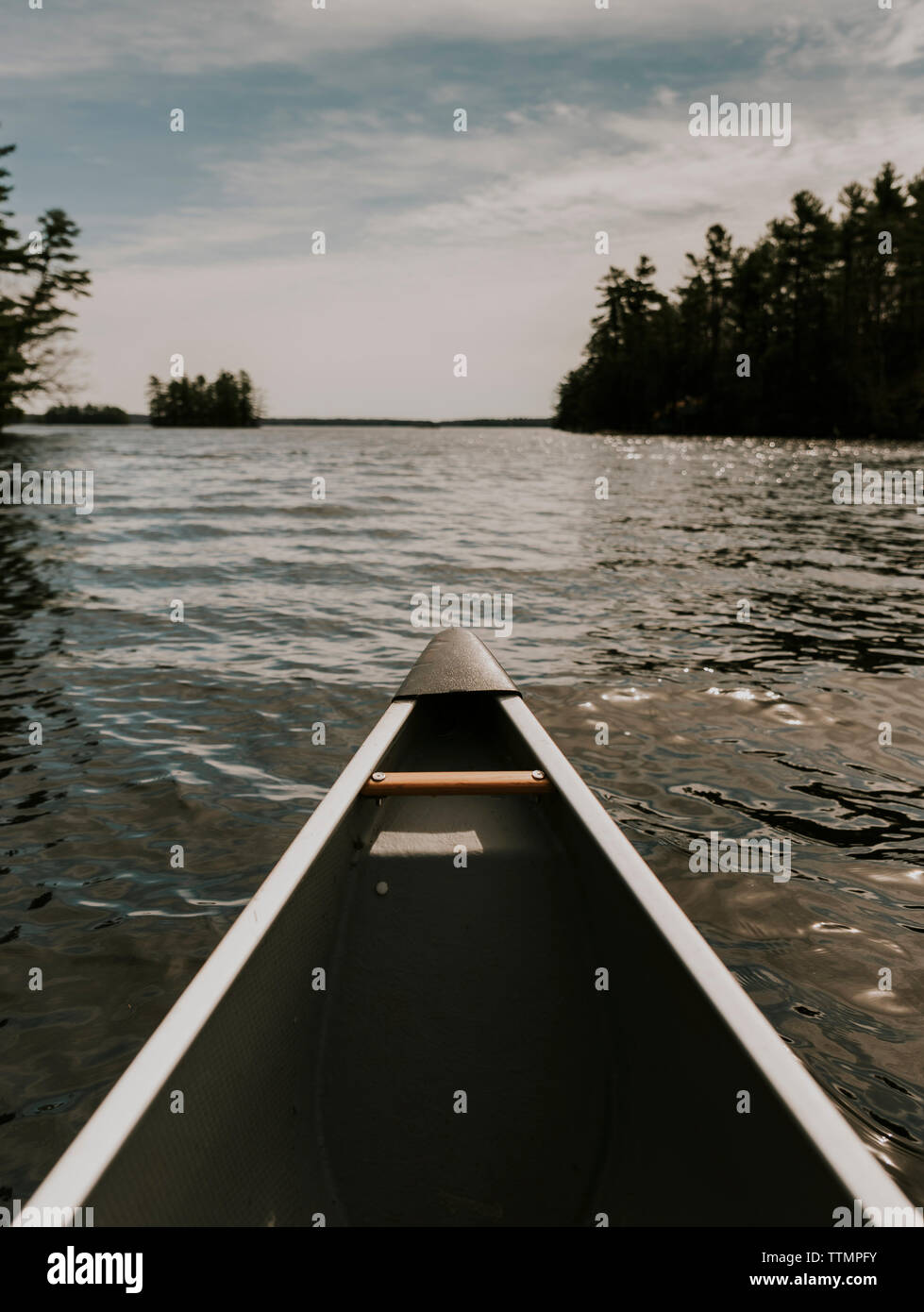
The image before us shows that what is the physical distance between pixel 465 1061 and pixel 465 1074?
0.05 metres

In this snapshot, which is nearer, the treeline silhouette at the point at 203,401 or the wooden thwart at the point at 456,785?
the wooden thwart at the point at 456,785

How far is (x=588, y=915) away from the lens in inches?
116

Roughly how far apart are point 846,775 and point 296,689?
4605 millimetres

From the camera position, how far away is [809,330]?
65.2m

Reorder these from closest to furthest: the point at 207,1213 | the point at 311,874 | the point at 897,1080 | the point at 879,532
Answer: the point at 207,1213
the point at 311,874
the point at 897,1080
the point at 879,532

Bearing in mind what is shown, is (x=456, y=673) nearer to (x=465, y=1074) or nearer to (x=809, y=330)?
(x=465, y=1074)

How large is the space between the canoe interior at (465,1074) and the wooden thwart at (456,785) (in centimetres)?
16

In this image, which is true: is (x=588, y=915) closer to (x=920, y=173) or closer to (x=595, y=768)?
(x=595, y=768)

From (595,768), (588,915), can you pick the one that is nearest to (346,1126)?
(588,915)

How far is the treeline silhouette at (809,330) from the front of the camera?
194ft

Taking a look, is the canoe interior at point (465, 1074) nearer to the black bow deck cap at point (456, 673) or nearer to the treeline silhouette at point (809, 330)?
the black bow deck cap at point (456, 673)

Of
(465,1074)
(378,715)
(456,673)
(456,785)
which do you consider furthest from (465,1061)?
(378,715)

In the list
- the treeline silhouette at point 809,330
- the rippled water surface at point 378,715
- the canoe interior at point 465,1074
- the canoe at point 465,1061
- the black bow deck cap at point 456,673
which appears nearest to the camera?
the canoe at point 465,1061

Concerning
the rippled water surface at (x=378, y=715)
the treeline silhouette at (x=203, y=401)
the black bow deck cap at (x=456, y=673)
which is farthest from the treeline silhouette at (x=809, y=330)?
the treeline silhouette at (x=203, y=401)
